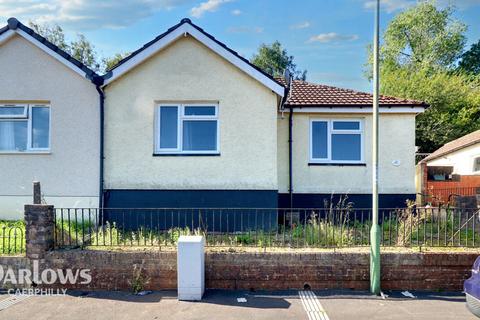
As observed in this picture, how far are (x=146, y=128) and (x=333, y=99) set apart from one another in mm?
5784

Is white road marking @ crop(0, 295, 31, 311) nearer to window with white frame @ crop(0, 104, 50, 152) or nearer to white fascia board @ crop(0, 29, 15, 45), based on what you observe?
window with white frame @ crop(0, 104, 50, 152)

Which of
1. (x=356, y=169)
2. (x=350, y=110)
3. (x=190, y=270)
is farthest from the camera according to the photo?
(x=356, y=169)

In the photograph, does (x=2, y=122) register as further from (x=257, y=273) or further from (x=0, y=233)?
(x=257, y=273)

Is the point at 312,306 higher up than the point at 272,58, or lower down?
lower down

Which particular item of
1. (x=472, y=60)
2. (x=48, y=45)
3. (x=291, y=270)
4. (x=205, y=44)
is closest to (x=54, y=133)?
(x=48, y=45)

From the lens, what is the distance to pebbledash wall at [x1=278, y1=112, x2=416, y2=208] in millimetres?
12023

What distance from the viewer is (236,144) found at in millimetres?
10438

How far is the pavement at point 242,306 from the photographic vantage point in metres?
5.69

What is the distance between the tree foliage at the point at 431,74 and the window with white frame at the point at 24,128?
2899cm

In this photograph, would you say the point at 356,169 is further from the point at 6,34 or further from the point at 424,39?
the point at 424,39

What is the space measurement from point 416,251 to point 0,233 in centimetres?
850

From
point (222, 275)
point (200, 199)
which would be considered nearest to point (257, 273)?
point (222, 275)

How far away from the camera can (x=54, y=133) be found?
10.6 meters

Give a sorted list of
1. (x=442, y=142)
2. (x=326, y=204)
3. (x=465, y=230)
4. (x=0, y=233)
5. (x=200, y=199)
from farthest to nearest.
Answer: (x=442, y=142), (x=326, y=204), (x=200, y=199), (x=0, y=233), (x=465, y=230)
